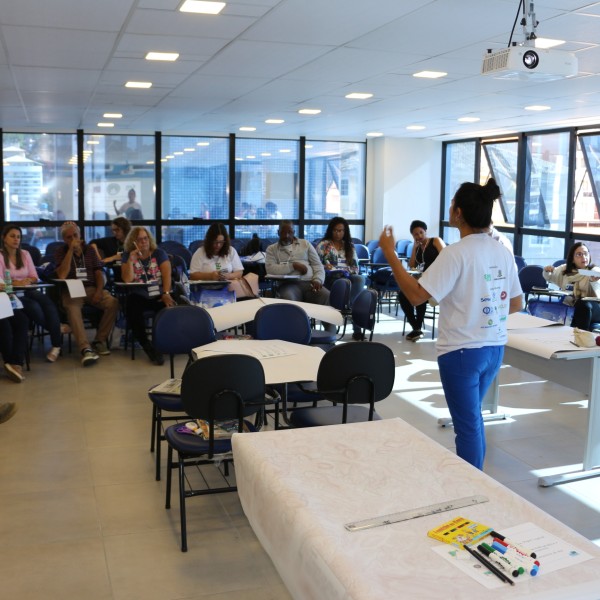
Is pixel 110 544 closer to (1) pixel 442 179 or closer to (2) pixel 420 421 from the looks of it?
(2) pixel 420 421

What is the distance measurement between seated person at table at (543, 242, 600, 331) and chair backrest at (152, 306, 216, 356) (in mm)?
4637

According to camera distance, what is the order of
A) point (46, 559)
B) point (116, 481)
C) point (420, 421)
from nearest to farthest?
point (46, 559) → point (116, 481) → point (420, 421)

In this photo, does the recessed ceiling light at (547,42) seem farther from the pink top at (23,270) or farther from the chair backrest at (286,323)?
the pink top at (23,270)

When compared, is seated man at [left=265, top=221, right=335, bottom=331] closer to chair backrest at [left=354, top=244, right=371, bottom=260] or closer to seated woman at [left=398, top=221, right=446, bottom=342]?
seated woman at [left=398, top=221, right=446, bottom=342]

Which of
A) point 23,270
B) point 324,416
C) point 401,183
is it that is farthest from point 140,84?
point 401,183

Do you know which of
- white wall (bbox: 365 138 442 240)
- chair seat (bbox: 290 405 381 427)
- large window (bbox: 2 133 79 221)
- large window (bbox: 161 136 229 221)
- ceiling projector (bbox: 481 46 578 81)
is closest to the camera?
chair seat (bbox: 290 405 381 427)

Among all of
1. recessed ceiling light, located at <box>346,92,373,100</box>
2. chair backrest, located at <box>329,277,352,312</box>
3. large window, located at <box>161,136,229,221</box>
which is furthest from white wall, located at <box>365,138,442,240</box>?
chair backrest, located at <box>329,277,352,312</box>

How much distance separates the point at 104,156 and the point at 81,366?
285 inches

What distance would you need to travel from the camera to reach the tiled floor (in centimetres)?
368

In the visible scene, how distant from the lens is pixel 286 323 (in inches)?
239

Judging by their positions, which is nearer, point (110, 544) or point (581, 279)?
point (110, 544)

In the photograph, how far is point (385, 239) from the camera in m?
3.96

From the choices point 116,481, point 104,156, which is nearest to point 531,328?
point 116,481

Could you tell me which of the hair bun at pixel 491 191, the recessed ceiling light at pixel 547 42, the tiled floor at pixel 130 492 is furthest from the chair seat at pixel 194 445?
the recessed ceiling light at pixel 547 42
